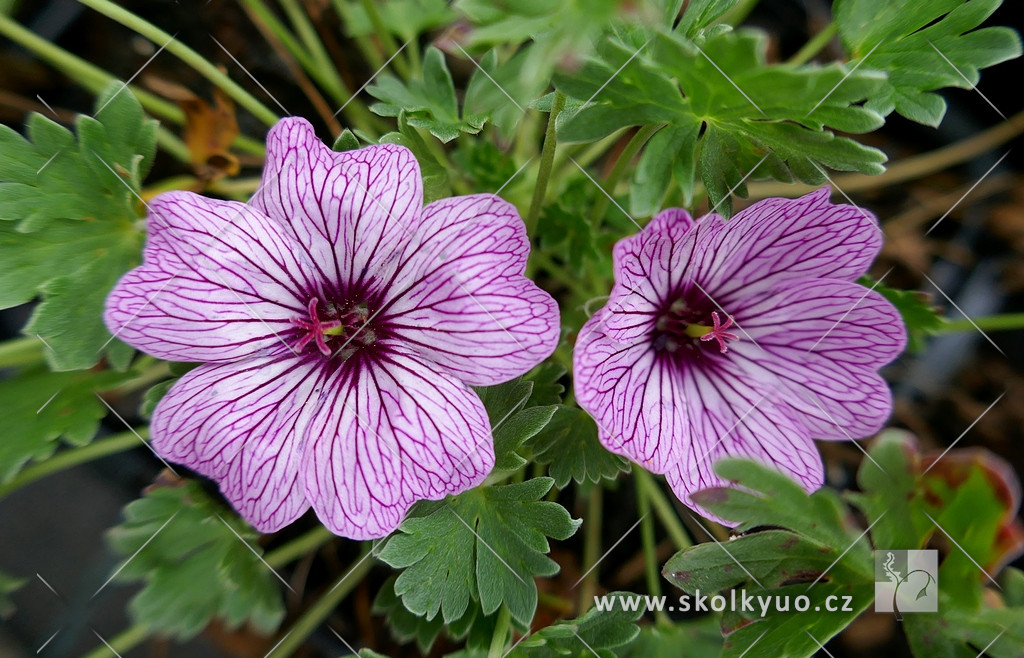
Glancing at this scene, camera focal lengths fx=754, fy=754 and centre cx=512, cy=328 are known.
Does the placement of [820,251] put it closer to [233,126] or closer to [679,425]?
[679,425]

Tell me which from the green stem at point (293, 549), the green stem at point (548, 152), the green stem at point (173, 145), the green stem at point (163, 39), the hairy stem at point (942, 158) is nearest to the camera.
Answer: the green stem at point (548, 152)

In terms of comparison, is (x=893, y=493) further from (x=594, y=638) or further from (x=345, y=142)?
(x=345, y=142)

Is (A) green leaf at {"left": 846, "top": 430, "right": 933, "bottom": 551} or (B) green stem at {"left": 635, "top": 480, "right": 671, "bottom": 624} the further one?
(B) green stem at {"left": 635, "top": 480, "right": 671, "bottom": 624}

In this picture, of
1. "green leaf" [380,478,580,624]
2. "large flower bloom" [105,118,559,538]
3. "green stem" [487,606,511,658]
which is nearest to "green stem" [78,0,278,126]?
"large flower bloom" [105,118,559,538]

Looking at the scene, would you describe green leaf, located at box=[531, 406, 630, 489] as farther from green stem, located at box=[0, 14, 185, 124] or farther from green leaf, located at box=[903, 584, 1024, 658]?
green stem, located at box=[0, 14, 185, 124]

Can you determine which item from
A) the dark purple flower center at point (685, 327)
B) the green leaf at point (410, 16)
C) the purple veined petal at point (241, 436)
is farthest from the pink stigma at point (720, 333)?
the green leaf at point (410, 16)

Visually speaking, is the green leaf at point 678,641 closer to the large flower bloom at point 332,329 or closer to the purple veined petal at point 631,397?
the purple veined petal at point 631,397

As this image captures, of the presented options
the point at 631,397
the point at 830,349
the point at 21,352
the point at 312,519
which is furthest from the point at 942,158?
the point at 21,352

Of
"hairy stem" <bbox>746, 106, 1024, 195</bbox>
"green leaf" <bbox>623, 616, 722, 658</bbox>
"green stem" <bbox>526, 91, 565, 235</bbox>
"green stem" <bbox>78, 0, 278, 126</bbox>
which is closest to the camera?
"green stem" <bbox>526, 91, 565, 235</bbox>
